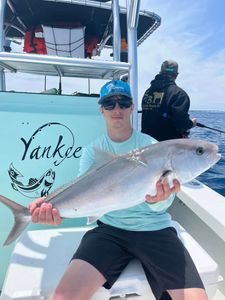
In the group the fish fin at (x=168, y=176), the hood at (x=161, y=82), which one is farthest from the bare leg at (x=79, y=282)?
the hood at (x=161, y=82)

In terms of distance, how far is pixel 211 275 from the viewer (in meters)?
1.62

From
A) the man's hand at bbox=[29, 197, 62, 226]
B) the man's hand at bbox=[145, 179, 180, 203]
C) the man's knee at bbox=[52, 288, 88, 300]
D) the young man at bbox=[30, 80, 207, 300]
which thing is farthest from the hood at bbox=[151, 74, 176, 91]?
the man's knee at bbox=[52, 288, 88, 300]

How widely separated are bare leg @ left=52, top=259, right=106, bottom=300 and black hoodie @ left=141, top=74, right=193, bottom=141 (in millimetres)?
2891

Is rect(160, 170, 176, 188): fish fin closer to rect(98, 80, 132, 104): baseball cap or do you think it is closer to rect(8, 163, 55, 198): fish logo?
rect(98, 80, 132, 104): baseball cap

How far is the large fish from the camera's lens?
1446mm

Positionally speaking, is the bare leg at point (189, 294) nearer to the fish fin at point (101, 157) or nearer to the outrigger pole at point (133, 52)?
the fish fin at point (101, 157)

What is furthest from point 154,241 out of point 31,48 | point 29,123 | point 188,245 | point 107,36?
point 107,36

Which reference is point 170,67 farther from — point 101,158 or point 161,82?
point 101,158

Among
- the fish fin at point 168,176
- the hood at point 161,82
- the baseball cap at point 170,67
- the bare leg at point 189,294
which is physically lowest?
the bare leg at point 189,294

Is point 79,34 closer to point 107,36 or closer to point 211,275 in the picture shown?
point 107,36

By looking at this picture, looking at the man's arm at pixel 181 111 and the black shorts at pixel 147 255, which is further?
the man's arm at pixel 181 111

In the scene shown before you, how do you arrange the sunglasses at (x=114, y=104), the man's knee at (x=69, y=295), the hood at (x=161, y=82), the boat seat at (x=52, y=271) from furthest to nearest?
the hood at (x=161, y=82), the sunglasses at (x=114, y=104), the boat seat at (x=52, y=271), the man's knee at (x=69, y=295)

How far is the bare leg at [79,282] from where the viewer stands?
1.42 metres

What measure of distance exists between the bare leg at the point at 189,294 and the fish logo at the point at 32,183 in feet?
4.31
